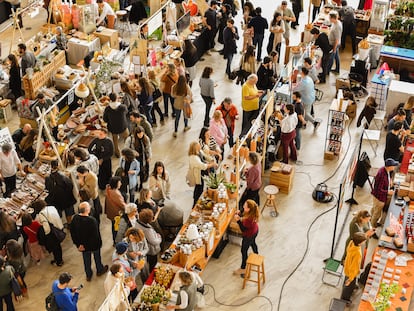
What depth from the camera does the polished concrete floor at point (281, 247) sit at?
1016cm

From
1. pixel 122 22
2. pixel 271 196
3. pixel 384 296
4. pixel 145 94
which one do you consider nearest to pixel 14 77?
pixel 145 94

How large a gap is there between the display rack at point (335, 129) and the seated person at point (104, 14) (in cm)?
638

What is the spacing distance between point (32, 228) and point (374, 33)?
1039cm

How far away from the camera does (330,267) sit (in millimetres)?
10445

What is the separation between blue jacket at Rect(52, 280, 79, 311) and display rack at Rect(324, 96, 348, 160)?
6156mm

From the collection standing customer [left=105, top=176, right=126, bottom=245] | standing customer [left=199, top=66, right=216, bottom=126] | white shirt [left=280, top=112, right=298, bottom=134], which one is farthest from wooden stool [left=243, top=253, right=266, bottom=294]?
standing customer [left=199, top=66, right=216, bottom=126]


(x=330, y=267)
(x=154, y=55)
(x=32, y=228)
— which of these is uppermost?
(x=154, y=55)

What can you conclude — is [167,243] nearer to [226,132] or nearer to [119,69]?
[226,132]

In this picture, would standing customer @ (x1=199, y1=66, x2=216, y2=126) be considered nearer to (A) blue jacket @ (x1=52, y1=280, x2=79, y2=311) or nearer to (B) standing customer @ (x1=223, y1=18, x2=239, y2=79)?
(B) standing customer @ (x1=223, y1=18, x2=239, y2=79)

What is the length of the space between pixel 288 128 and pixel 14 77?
19.0 ft

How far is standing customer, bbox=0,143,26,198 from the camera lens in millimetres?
11203

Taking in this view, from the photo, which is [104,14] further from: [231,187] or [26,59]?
[231,187]

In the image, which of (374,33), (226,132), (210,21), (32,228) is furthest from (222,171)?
(374,33)

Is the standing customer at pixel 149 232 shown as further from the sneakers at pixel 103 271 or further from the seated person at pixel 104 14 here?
the seated person at pixel 104 14
